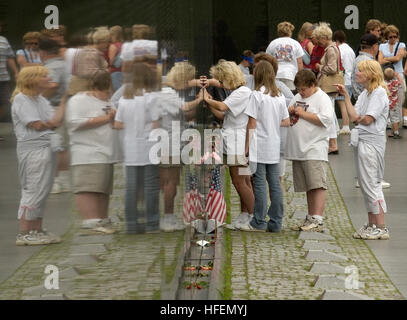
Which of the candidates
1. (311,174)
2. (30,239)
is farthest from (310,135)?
(30,239)

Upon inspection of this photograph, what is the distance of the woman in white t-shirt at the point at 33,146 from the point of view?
1.62 meters

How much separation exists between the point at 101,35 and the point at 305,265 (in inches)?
261

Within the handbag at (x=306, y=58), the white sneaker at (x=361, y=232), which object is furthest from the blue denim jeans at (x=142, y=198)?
the handbag at (x=306, y=58)

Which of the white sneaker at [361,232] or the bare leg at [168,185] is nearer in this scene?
the bare leg at [168,185]

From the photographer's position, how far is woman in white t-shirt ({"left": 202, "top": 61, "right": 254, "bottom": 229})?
10.0 meters

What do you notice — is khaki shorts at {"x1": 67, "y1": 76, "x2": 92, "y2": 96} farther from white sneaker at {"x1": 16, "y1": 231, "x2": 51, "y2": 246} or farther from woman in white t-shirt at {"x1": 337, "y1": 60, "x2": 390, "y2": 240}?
woman in white t-shirt at {"x1": 337, "y1": 60, "x2": 390, "y2": 240}

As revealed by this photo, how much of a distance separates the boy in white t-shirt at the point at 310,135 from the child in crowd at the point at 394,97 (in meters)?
7.12

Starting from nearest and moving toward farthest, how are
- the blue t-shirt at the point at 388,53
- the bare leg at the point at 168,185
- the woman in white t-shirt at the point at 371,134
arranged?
the bare leg at the point at 168,185 < the woman in white t-shirt at the point at 371,134 < the blue t-shirt at the point at 388,53

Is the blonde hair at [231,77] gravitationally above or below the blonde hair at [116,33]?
above

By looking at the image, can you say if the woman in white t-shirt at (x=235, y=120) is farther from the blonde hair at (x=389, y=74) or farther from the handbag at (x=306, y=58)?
the blonde hair at (x=389, y=74)

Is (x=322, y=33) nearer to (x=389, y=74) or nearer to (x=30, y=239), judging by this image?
(x=389, y=74)

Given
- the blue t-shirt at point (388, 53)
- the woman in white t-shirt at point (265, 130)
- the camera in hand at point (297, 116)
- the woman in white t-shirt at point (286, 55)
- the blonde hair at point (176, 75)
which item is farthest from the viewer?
the blue t-shirt at point (388, 53)

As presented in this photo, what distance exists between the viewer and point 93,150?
2.03m
